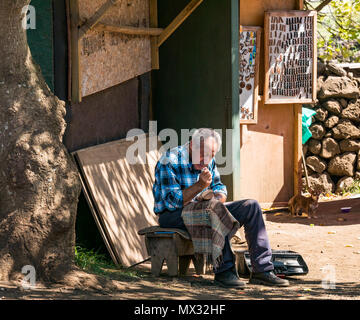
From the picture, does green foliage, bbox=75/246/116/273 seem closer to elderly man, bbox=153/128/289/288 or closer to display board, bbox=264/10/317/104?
elderly man, bbox=153/128/289/288

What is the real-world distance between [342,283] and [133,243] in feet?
6.42

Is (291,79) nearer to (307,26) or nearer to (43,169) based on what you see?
(307,26)

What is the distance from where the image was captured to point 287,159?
10.7 meters

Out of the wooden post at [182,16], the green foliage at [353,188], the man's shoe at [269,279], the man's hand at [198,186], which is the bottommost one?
the man's shoe at [269,279]

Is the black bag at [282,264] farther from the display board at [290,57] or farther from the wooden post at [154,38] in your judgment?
the display board at [290,57]

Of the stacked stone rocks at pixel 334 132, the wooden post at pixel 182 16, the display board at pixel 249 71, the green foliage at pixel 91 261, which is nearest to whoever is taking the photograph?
the green foliage at pixel 91 261

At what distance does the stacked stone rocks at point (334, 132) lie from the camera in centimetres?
1216

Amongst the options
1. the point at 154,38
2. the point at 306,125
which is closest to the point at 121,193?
the point at 154,38

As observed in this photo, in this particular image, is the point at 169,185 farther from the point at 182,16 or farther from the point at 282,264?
the point at 182,16

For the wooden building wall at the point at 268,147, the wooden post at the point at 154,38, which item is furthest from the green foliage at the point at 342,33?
the wooden post at the point at 154,38

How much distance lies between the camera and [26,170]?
5.05 meters

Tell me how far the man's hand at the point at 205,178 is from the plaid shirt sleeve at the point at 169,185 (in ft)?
0.98

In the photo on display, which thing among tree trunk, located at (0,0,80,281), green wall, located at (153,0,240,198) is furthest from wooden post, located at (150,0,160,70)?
tree trunk, located at (0,0,80,281)

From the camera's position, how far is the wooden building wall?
10281mm
